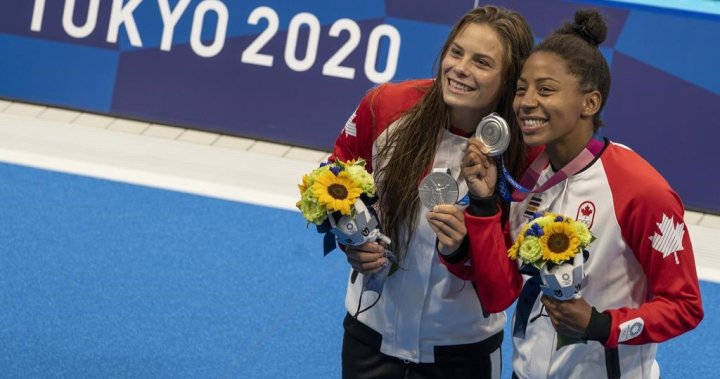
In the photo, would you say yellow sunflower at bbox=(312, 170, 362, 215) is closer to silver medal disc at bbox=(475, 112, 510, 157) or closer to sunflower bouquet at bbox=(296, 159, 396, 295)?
sunflower bouquet at bbox=(296, 159, 396, 295)

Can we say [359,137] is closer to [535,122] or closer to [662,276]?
[535,122]

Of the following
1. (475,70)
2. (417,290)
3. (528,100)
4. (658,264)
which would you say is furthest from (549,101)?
(417,290)

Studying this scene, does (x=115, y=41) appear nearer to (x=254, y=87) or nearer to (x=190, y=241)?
(x=254, y=87)

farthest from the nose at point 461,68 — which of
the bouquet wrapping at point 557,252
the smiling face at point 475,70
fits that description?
the bouquet wrapping at point 557,252

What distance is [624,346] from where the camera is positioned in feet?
11.9

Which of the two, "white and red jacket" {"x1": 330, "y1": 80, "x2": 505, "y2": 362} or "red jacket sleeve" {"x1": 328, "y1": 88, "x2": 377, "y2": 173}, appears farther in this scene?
"red jacket sleeve" {"x1": 328, "y1": 88, "x2": 377, "y2": 173}

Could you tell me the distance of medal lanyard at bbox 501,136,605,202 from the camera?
3586mm

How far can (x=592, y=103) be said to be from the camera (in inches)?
140

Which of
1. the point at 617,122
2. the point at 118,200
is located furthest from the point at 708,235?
the point at 118,200

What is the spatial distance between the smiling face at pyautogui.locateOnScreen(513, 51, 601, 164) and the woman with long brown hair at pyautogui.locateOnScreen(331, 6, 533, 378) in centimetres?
18

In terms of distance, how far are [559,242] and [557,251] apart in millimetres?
30

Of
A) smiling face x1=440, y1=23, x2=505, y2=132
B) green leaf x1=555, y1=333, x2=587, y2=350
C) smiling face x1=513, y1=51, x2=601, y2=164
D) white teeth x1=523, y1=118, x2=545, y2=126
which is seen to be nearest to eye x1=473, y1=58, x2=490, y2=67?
smiling face x1=440, y1=23, x2=505, y2=132

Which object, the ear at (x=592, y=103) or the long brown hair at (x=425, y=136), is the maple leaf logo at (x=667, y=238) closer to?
the ear at (x=592, y=103)

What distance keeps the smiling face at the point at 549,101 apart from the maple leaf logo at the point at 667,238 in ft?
1.21
